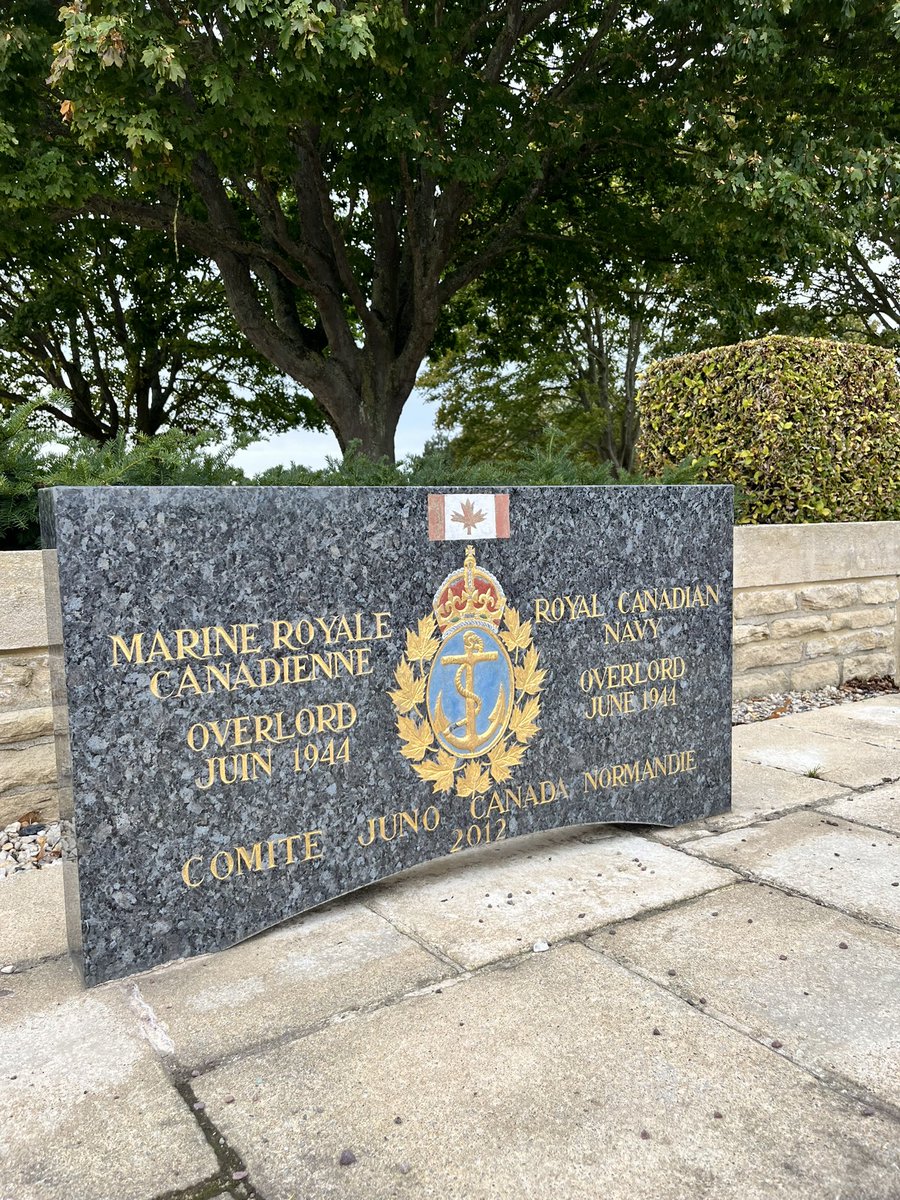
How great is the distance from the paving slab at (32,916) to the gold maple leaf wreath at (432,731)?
125 cm

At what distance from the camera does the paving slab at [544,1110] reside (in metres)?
1.75

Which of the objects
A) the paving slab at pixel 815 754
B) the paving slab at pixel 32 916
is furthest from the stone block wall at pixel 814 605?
the paving slab at pixel 32 916

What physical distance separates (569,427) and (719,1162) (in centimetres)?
1898

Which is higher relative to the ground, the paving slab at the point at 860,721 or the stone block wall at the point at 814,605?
the stone block wall at the point at 814,605

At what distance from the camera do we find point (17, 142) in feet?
26.2

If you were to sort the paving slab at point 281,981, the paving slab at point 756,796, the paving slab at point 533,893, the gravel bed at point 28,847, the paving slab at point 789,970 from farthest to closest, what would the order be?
the paving slab at point 756,796
the gravel bed at point 28,847
the paving slab at point 533,893
the paving slab at point 281,981
the paving slab at point 789,970

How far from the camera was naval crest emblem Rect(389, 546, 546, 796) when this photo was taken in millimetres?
3115

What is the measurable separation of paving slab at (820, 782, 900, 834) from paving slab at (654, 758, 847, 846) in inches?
3.3

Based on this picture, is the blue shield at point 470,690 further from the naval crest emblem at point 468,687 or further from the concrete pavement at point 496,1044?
the concrete pavement at point 496,1044

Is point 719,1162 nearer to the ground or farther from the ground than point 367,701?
nearer to the ground

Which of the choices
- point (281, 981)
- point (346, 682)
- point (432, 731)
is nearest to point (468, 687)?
point (432, 731)

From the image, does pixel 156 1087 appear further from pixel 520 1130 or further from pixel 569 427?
pixel 569 427

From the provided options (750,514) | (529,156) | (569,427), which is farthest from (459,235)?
(569,427)

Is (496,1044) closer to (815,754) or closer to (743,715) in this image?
(815,754)
